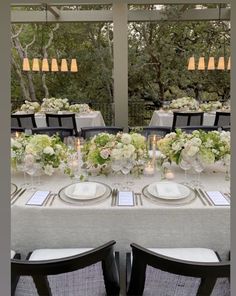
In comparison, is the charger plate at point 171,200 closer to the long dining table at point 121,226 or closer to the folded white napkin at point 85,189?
the long dining table at point 121,226

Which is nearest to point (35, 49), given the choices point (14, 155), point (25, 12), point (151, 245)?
point (25, 12)

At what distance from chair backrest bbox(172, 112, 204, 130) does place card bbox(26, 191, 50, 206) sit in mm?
3594

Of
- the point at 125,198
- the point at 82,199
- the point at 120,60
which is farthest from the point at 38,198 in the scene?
the point at 120,60

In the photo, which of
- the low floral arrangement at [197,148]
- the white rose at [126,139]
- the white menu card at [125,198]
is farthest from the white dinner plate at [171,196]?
the white rose at [126,139]

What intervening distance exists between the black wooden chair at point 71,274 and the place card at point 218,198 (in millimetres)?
653

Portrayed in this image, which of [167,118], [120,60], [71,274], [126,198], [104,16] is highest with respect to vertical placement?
[104,16]

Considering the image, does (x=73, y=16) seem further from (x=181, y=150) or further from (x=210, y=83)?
(x=181, y=150)

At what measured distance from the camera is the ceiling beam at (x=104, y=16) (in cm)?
777

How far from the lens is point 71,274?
1.41 metres

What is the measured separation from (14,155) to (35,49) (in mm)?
9306

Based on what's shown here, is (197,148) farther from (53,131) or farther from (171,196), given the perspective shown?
(53,131)

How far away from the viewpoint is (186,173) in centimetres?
240

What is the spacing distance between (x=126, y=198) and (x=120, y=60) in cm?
495

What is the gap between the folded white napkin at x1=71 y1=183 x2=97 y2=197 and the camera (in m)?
1.99
